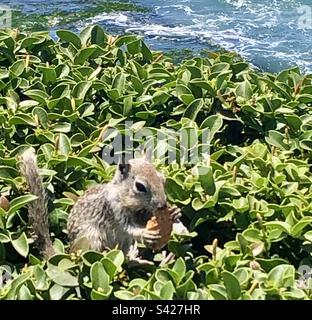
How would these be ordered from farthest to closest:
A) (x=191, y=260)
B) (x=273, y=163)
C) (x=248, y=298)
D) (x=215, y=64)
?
(x=215, y=64)
(x=273, y=163)
(x=191, y=260)
(x=248, y=298)

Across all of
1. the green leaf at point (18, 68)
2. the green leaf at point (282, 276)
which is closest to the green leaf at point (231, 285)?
the green leaf at point (282, 276)

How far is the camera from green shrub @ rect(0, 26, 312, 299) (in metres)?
2.80

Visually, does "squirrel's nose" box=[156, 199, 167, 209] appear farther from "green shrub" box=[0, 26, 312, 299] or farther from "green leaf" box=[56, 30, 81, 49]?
"green leaf" box=[56, 30, 81, 49]

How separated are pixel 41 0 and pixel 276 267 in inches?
236

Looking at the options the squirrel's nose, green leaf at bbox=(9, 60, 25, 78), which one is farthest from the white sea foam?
the squirrel's nose

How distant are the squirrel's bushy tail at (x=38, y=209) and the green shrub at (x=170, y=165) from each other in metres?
0.04

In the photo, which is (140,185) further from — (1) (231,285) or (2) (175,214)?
(1) (231,285)

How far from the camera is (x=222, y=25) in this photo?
25.3ft

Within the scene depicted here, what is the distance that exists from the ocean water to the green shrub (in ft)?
9.23

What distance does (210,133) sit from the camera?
3514mm

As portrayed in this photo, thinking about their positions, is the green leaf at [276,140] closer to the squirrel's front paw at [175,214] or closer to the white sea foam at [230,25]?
the squirrel's front paw at [175,214]

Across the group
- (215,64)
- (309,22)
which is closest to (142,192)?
(215,64)
